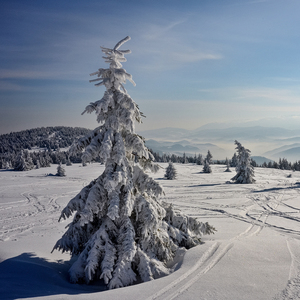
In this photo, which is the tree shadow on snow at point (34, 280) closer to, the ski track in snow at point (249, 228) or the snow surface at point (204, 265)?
the snow surface at point (204, 265)

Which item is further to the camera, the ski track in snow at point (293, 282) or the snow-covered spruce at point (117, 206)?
the snow-covered spruce at point (117, 206)

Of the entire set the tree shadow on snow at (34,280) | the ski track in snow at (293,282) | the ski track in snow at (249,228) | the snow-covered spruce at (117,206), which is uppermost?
the snow-covered spruce at (117,206)

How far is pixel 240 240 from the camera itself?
1054 cm

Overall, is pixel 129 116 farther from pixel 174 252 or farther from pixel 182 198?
pixel 182 198

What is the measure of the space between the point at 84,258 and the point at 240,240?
752 centimetres

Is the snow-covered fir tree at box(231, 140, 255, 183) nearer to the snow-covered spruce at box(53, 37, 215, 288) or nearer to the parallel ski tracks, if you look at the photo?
the parallel ski tracks

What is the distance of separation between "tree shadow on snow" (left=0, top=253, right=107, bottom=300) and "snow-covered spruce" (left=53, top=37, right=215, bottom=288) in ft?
1.44

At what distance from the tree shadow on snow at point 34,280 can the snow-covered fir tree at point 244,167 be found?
34340 millimetres

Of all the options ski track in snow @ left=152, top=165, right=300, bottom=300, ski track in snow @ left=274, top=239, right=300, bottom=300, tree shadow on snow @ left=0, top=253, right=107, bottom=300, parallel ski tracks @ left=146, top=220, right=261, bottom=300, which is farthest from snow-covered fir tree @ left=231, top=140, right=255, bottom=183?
tree shadow on snow @ left=0, top=253, right=107, bottom=300

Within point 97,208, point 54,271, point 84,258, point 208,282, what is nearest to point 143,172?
point 97,208

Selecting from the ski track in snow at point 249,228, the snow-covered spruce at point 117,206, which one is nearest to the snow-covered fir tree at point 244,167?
the ski track in snow at point 249,228

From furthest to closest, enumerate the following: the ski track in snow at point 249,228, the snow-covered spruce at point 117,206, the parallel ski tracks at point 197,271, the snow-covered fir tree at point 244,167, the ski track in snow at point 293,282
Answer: the snow-covered fir tree at point 244,167, the snow-covered spruce at point 117,206, the ski track in snow at point 249,228, the parallel ski tracks at point 197,271, the ski track in snow at point 293,282

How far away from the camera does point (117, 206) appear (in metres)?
7.17

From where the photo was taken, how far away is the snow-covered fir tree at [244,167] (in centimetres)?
3662
